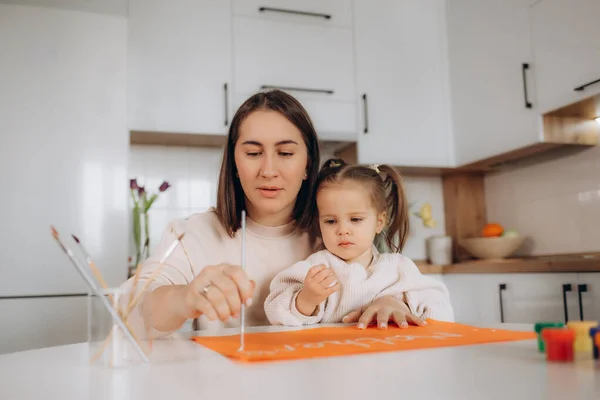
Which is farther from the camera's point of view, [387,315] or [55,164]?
[55,164]

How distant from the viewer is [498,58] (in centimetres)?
284

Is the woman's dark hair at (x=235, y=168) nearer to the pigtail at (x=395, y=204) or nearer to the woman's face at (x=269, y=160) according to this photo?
the woman's face at (x=269, y=160)

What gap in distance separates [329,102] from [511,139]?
939 millimetres

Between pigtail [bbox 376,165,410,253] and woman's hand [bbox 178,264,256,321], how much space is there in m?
0.78

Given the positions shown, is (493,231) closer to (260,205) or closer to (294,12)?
(294,12)

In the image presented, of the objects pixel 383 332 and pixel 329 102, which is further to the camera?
pixel 329 102

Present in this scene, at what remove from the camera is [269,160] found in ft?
4.37

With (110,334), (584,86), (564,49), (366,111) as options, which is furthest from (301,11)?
(110,334)

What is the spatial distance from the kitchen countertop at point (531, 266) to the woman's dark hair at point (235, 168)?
47.8 inches

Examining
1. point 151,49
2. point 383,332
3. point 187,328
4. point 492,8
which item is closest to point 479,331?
point 383,332

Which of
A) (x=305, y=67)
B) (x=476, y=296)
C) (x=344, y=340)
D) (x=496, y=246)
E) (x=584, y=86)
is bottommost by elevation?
(x=476, y=296)

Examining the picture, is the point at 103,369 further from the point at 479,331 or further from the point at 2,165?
the point at 2,165

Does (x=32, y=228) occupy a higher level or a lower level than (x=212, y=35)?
lower

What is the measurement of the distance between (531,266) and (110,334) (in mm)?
2078
